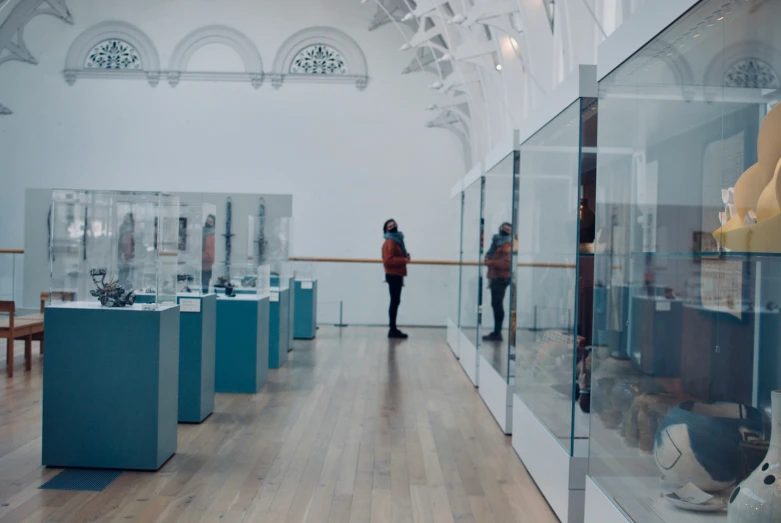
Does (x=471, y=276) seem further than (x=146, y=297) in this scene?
Yes

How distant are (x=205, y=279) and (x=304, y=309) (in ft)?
18.2

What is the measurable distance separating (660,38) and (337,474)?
3515 millimetres

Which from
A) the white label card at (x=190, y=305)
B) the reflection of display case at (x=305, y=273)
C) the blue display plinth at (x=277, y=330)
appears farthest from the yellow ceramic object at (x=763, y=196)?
the reflection of display case at (x=305, y=273)

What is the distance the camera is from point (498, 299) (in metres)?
7.08

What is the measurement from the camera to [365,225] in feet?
56.4

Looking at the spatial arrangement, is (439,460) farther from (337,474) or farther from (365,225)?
(365,225)

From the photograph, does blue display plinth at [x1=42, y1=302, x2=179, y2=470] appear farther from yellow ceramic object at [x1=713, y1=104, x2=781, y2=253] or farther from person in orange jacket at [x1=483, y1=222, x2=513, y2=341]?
yellow ceramic object at [x1=713, y1=104, x2=781, y2=253]

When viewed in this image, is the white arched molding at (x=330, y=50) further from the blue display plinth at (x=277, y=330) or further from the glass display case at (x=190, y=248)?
the glass display case at (x=190, y=248)

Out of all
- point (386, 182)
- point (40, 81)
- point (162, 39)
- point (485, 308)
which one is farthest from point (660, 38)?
point (40, 81)

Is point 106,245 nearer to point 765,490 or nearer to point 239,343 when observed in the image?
point 239,343

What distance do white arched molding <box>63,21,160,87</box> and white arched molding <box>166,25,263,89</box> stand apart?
47 cm

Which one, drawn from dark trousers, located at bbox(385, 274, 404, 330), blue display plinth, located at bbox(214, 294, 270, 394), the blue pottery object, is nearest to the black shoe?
dark trousers, located at bbox(385, 274, 404, 330)

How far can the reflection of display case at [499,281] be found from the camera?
250 inches

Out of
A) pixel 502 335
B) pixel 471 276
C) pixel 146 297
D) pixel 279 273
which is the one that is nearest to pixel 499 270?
pixel 502 335
